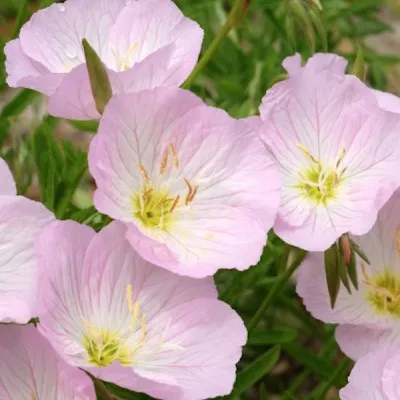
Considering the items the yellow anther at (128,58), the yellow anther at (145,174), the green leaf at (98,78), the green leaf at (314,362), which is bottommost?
the green leaf at (314,362)

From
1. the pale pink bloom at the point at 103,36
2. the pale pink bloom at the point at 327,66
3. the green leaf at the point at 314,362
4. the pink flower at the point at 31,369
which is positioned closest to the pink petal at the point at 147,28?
the pale pink bloom at the point at 103,36

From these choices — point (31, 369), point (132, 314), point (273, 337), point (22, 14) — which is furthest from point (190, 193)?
point (22, 14)

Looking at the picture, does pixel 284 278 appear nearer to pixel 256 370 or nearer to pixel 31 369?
pixel 256 370

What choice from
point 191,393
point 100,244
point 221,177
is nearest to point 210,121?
point 221,177

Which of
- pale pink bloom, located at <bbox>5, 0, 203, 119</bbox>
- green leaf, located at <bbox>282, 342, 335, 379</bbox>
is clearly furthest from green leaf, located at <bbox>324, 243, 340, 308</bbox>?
green leaf, located at <bbox>282, 342, 335, 379</bbox>

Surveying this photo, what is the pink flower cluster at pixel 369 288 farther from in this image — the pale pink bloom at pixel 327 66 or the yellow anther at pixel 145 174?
the yellow anther at pixel 145 174

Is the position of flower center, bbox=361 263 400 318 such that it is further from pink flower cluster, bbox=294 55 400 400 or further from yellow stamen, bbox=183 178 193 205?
yellow stamen, bbox=183 178 193 205
